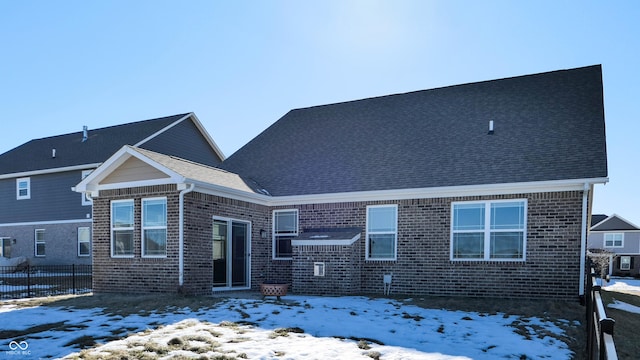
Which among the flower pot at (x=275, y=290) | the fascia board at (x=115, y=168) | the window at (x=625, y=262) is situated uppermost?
the fascia board at (x=115, y=168)

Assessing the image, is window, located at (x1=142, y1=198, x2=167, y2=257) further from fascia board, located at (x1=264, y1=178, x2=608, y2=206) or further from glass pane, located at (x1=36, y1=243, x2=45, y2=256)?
glass pane, located at (x1=36, y1=243, x2=45, y2=256)

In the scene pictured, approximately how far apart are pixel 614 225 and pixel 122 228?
48810 millimetres

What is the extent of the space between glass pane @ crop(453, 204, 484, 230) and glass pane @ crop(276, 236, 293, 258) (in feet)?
17.1

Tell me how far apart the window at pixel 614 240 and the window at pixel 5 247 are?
51.7 m

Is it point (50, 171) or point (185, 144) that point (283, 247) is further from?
point (50, 171)

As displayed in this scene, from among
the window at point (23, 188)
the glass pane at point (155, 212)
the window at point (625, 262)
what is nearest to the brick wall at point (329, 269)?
the glass pane at point (155, 212)

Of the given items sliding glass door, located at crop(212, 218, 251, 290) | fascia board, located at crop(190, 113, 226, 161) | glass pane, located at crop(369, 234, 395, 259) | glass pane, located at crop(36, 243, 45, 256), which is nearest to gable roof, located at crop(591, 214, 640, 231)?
fascia board, located at crop(190, 113, 226, 161)

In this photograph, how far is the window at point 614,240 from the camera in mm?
43875

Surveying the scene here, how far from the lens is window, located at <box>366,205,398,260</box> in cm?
1250

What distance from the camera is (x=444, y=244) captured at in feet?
38.7

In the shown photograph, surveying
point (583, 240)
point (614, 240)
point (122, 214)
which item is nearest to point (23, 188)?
point (122, 214)

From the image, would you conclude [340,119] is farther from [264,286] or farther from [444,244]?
[264,286]

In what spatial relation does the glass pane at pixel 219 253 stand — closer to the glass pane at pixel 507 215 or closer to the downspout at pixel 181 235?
the downspout at pixel 181 235

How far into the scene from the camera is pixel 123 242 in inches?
464
